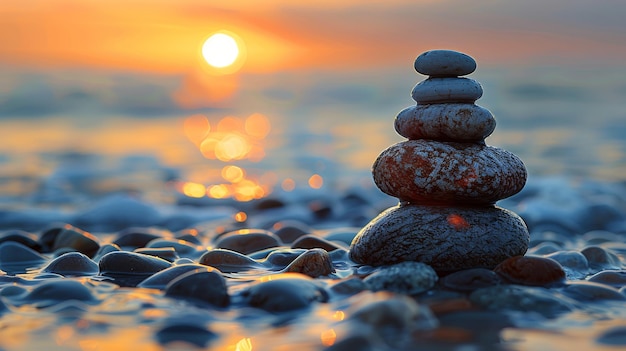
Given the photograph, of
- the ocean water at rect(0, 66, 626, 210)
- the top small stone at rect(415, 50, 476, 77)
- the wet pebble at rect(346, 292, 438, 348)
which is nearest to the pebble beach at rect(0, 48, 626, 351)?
the wet pebble at rect(346, 292, 438, 348)

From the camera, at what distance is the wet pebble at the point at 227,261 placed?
3832 millimetres

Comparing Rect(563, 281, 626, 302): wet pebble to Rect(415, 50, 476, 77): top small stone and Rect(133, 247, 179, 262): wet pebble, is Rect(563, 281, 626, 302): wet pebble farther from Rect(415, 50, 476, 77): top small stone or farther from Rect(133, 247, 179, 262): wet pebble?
Rect(133, 247, 179, 262): wet pebble

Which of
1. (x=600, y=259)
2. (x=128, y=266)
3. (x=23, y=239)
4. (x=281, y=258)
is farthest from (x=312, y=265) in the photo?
(x=23, y=239)

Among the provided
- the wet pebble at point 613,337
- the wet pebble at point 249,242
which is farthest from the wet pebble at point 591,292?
the wet pebble at point 249,242

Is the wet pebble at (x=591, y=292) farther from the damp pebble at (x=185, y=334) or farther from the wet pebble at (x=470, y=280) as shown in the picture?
the damp pebble at (x=185, y=334)

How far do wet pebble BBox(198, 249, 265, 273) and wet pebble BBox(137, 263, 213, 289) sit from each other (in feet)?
1.49

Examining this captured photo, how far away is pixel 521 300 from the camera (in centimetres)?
295

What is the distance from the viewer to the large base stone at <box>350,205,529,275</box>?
3570mm

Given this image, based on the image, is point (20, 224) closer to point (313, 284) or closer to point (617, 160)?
point (313, 284)

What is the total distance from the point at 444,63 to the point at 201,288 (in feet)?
6.21

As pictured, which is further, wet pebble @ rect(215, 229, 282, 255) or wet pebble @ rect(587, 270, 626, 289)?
wet pebble @ rect(215, 229, 282, 255)

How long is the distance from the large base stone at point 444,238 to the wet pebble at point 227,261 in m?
0.64

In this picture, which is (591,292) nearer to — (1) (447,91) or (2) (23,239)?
(1) (447,91)

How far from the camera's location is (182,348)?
244cm
